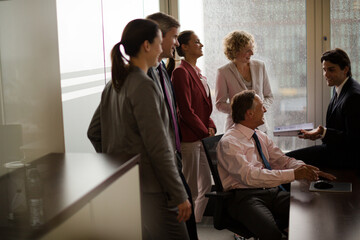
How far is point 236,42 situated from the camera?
3.91 m

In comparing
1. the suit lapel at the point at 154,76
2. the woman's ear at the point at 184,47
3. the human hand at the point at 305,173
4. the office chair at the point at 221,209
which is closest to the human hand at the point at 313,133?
the human hand at the point at 305,173

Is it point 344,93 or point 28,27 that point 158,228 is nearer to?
point 28,27

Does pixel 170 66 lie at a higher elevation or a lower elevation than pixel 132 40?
lower

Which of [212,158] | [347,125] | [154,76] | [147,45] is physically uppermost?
[147,45]

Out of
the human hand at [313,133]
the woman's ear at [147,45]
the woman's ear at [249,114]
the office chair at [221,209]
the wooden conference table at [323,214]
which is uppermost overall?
the woman's ear at [147,45]

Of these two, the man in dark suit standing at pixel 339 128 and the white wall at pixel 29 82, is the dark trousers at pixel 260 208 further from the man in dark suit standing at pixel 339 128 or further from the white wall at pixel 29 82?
the white wall at pixel 29 82

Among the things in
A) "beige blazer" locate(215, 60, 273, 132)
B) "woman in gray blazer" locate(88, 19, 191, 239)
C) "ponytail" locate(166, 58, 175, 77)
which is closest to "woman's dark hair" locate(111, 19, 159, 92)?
"woman in gray blazer" locate(88, 19, 191, 239)

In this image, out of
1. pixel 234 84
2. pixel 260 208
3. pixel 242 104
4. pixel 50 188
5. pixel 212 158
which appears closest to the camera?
pixel 50 188

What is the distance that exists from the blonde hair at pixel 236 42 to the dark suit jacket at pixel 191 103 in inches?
21.6

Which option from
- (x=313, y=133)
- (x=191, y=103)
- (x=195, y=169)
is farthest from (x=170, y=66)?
(x=313, y=133)

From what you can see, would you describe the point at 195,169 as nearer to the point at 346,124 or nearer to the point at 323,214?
the point at 346,124

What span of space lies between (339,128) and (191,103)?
112 centimetres

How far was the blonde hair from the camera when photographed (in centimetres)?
389

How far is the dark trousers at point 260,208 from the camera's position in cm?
252
